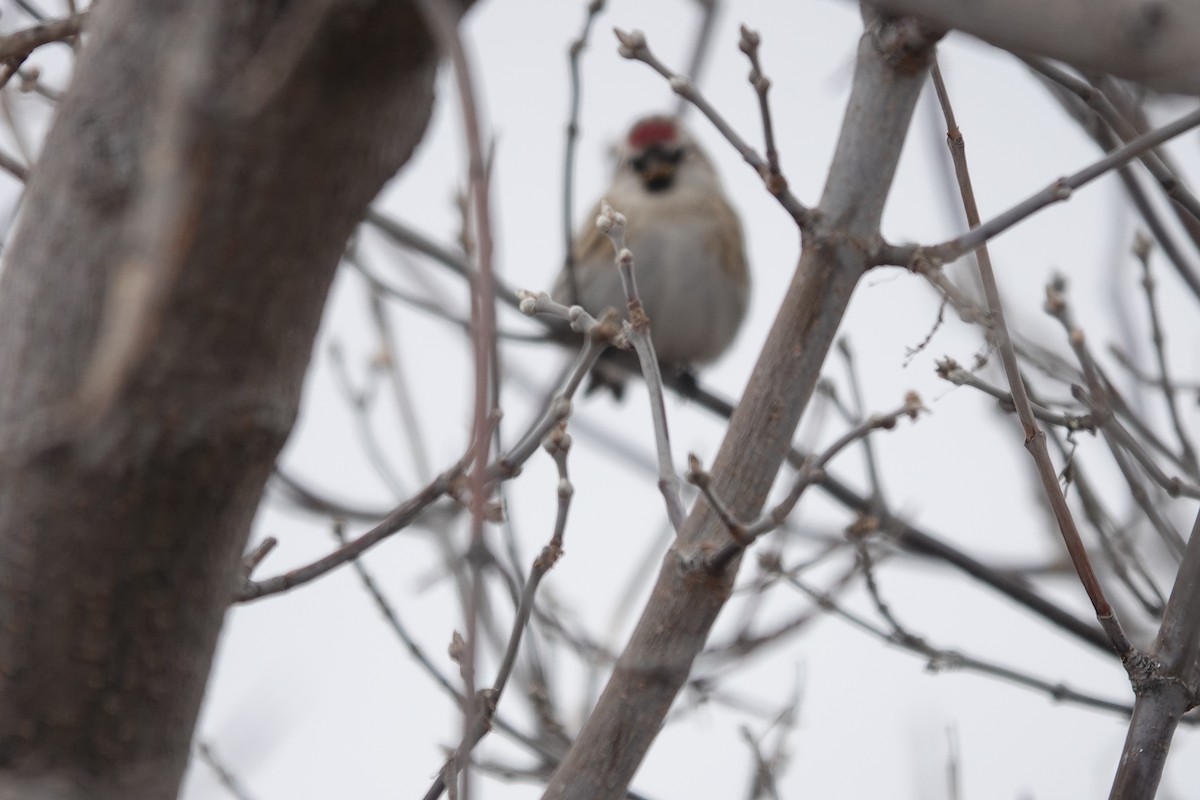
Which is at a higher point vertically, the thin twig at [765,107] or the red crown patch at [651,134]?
the red crown patch at [651,134]

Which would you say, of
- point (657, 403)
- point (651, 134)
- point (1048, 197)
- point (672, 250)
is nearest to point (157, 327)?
point (657, 403)

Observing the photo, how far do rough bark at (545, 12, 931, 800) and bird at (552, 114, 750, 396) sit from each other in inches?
120

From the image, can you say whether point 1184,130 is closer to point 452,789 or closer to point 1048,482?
point 1048,482

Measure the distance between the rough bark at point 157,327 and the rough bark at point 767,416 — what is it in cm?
60

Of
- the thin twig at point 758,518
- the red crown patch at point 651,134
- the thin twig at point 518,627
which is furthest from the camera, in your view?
the red crown patch at point 651,134

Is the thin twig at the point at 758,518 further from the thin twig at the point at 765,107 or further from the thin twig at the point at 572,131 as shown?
the thin twig at the point at 572,131

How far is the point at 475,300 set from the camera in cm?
77

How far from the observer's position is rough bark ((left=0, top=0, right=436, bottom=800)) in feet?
2.52

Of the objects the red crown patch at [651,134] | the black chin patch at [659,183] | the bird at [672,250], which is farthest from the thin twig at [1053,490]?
the red crown patch at [651,134]

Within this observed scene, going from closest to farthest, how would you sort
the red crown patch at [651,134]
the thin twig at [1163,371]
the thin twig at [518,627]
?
the thin twig at [518,627], the thin twig at [1163,371], the red crown patch at [651,134]

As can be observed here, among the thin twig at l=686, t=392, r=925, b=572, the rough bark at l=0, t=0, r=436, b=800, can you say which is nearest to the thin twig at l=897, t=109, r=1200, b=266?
the thin twig at l=686, t=392, r=925, b=572

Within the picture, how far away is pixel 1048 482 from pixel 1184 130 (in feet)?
1.30

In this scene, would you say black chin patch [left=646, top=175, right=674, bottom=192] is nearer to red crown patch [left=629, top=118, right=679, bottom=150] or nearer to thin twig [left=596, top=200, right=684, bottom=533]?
red crown patch [left=629, top=118, right=679, bottom=150]

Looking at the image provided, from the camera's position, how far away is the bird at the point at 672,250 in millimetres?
4719
